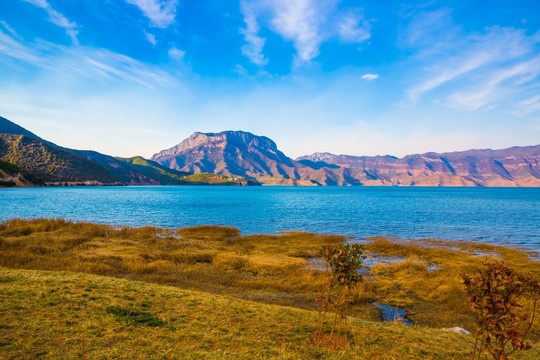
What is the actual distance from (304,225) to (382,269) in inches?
1104

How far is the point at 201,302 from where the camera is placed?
11.9 m

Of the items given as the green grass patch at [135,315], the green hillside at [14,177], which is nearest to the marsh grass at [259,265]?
the green grass patch at [135,315]

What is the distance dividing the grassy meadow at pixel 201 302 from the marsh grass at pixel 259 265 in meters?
0.11

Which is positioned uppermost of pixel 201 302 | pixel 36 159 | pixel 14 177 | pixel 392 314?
pixel 36 159

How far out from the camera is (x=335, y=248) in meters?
9.70

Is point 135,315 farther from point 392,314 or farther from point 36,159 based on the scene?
point 36,159

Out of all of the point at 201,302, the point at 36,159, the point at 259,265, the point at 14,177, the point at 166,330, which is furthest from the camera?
the point at 36,159

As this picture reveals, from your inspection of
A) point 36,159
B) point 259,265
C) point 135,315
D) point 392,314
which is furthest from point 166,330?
point 36,159

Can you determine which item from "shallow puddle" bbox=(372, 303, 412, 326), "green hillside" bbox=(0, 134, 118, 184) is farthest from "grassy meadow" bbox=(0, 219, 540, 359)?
"green hillside" bbox=(0, 134, 118, 184)

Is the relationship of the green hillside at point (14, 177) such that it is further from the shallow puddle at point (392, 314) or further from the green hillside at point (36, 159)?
the shallow puddle at point (392, 314)

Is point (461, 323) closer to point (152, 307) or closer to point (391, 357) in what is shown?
point (391, 357)

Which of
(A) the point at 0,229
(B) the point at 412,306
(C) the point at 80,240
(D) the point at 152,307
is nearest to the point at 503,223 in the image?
(B) the point at 412,306

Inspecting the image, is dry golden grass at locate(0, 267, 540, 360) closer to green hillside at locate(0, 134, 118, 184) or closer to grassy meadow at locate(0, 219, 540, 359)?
grassy meadow at locate(0, 219, 540, 359)

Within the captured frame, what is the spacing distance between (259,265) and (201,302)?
10.5 meters
